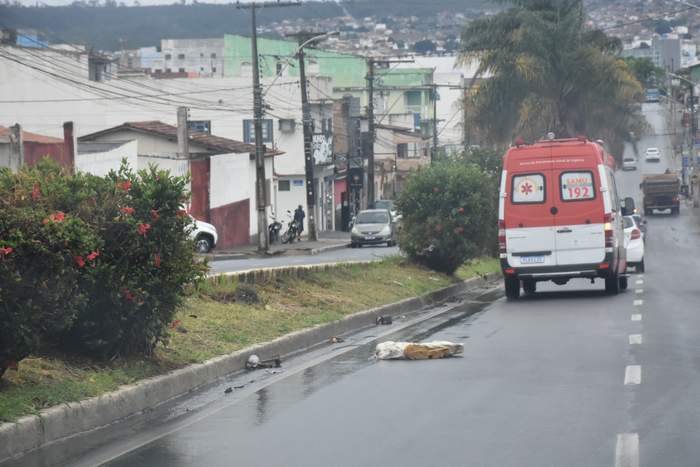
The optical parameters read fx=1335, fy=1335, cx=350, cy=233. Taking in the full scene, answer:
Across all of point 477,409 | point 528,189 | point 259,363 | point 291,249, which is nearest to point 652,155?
point 291,249

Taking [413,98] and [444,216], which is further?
[413,98]

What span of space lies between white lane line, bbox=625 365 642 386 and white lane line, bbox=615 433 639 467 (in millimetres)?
2813

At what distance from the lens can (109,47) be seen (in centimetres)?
16038

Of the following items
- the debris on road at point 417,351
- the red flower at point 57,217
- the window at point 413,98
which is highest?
the window at point 413,98

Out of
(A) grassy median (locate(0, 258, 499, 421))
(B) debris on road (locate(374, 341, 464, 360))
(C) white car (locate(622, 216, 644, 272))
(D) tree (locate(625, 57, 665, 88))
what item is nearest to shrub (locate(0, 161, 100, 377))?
(A) grassy median (locate(0, 258, 499, 421))

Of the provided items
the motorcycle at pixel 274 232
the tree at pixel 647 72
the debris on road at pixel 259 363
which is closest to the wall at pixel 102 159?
the motorcycle at pixel 274 232

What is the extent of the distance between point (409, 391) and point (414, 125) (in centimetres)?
9382

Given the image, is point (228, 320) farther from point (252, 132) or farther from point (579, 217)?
point (252, 132)

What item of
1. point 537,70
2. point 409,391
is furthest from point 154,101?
point 409,391

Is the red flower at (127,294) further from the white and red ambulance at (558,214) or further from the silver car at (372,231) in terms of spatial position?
the silver car at (372,231)

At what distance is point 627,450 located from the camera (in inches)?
350

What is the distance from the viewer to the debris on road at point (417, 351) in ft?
48.5

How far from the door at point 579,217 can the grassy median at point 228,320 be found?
2.94 m

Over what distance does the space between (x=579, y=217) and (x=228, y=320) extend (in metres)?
10.2
